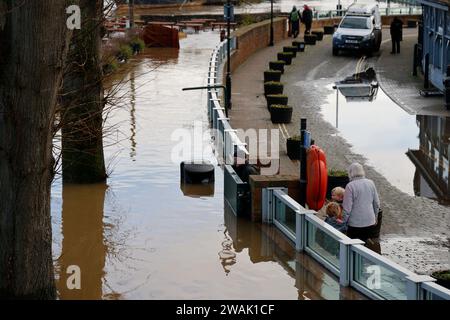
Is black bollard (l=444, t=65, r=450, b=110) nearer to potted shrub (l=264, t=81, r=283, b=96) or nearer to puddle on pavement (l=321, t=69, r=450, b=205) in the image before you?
puddle on pavement (l=321, t=69, r=450, b=205)

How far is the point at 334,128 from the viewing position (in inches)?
1110

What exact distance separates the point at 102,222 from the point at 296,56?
90.3 ft

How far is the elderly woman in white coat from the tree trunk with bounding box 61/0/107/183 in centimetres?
511

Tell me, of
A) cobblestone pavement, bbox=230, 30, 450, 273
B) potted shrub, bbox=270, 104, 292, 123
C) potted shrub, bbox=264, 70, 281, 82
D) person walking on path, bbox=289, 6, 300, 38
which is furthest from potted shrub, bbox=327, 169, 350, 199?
person walking on path, bbox=289, 6, 300, 38

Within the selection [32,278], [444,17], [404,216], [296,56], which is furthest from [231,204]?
[296,56]

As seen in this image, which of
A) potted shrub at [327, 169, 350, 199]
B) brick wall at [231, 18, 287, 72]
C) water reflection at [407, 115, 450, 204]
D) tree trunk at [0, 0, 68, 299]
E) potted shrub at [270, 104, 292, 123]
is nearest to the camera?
tree trunk at [0, 0, 68, 299]

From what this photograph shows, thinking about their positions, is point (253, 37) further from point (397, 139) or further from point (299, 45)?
point (397, 139)

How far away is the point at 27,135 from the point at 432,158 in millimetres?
13768

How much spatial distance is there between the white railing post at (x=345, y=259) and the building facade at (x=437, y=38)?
65.3ft

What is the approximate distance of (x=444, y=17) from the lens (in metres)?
34.4

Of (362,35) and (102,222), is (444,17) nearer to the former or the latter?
(362,35)

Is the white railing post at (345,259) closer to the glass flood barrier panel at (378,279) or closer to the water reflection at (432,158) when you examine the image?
the glass flood barrier panel at (378,279)

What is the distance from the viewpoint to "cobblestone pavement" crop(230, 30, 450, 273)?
1692 centimetres

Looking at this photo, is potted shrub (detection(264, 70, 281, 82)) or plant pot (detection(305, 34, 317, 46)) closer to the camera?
potted shrub (detection(264, 70, 281, 82))
